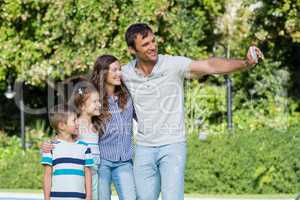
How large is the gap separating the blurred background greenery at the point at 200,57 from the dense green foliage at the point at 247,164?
0.02m

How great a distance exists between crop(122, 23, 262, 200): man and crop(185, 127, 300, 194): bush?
25.5 ft

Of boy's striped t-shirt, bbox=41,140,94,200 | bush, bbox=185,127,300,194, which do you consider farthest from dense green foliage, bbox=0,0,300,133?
boy's striped t-shirt, bbox=41,140,94,200

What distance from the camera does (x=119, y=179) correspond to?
6.41m

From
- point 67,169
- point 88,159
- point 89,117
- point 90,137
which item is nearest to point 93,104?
point 89,117

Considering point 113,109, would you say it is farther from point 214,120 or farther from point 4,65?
point 214,120

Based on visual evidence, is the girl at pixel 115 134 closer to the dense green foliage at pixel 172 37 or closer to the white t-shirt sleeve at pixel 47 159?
the white t-shirt sleeve at pixel 47 159

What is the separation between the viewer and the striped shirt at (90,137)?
6328 millimetres

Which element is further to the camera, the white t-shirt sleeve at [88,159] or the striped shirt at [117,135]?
the striped shirt at [117,135]

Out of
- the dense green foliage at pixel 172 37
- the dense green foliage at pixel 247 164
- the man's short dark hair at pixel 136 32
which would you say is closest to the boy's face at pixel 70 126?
the man's short dark hair at pixel 136 32

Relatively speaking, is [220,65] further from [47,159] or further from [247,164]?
[247,164]

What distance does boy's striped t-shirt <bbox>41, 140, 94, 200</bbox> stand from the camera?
6047 millimetres

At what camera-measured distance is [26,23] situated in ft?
57.7

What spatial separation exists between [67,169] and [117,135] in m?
0.56

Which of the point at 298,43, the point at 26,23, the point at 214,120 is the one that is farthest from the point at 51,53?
the point at 298,43
